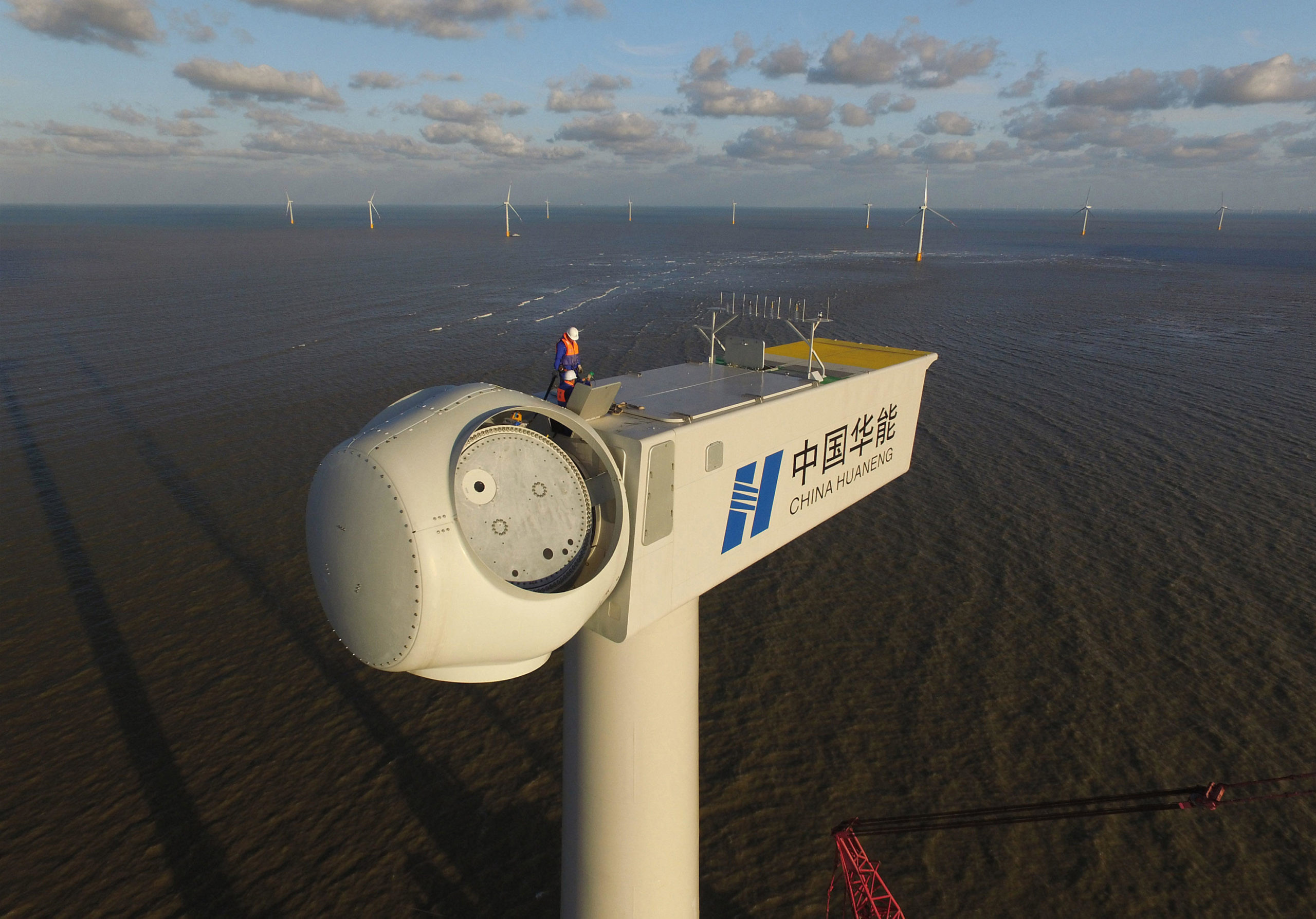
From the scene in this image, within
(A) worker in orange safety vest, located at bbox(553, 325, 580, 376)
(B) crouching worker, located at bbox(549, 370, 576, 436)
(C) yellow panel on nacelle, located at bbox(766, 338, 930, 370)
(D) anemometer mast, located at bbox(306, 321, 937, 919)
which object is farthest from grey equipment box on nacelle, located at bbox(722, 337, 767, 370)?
(B) crouching worker, located at bbox(549, 370, 576, 436)

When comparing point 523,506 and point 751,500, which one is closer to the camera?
point 523,506

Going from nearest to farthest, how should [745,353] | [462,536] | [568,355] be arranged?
1. [462,536]
2. [568,355]
3. [745,353]

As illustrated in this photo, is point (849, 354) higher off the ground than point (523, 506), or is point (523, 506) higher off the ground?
point (849, 354)

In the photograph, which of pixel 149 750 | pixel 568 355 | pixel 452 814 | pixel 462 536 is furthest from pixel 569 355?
pixel 149 750

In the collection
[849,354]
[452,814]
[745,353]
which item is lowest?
[452,814]

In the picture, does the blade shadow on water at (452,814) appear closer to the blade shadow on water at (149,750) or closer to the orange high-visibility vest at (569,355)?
the blade shadow on water at (149,750)

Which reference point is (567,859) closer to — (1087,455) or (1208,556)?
(1208,556)

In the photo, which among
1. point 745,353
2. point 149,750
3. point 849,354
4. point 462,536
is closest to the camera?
point 462,536

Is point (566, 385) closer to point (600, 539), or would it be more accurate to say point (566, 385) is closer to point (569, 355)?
point (569, 355)

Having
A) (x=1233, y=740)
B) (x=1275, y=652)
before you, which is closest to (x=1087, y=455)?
(x=1275, y=652)
